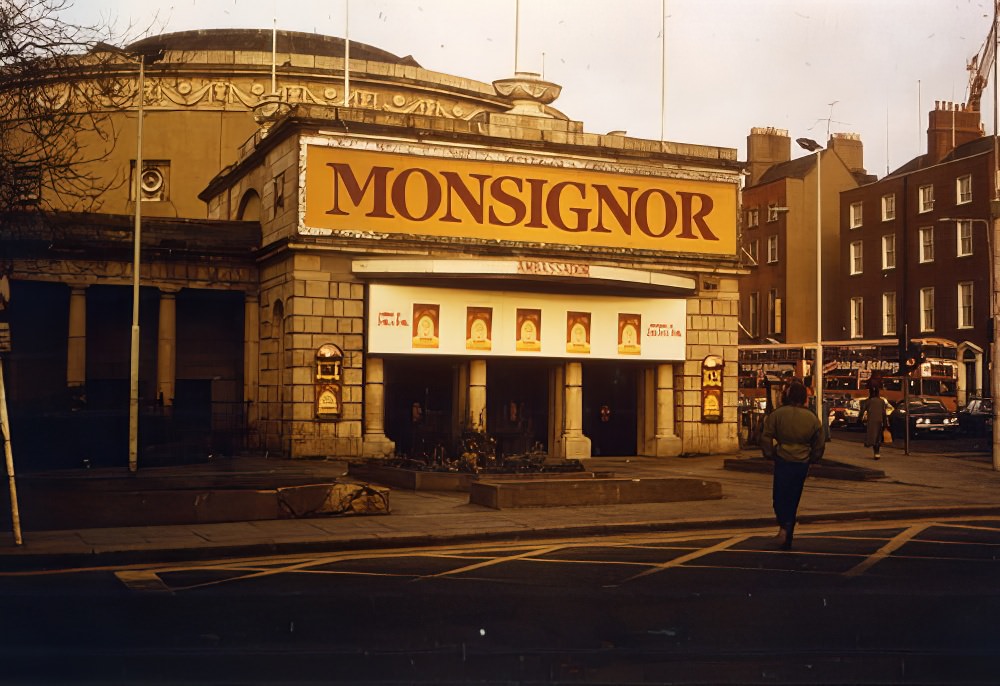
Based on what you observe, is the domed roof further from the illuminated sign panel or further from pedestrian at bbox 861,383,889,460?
pedestrian at bbox 861,383,889,460

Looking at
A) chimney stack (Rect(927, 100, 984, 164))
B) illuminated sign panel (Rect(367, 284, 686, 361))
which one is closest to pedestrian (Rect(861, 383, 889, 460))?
illuminated sign panel (Rect(367, 284, 686, 361))

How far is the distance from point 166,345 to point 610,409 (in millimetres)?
13924

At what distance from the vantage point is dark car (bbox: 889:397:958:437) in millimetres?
46281

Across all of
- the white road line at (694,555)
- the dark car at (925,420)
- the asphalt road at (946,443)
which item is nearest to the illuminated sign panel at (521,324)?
the asphalt road at (946,443)

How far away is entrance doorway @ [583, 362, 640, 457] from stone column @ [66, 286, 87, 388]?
1525 cm

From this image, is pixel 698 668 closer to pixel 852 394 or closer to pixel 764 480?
pixel 764 480

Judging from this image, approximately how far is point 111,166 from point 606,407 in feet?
73.0

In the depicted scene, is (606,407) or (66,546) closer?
(66,546)

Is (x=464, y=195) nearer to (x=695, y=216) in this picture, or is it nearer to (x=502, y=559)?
(x=695, y=216)

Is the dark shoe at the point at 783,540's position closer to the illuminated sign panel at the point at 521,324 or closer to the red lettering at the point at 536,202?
the illuminated sign panel at the point at 521,324

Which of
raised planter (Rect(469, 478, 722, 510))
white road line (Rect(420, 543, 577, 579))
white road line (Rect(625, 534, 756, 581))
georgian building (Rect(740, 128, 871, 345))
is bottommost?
white road line (Rect(420, 543, 577, 579))

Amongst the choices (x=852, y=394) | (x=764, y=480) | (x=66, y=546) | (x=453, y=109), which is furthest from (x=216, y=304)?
(x=852, y=394)

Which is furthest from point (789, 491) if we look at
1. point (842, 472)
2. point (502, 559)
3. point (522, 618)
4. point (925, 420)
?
point (925, 420)

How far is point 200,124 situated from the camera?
1786 inches
